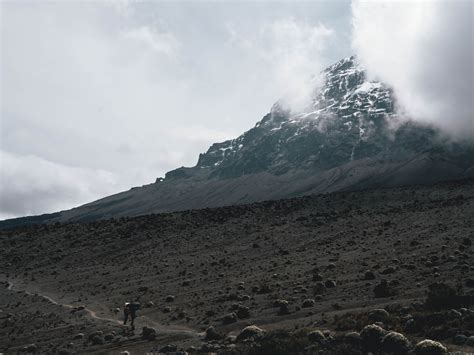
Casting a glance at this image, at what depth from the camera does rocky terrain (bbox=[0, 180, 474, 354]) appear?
1163 inches

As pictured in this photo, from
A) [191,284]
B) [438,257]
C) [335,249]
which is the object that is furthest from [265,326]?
[335,249]

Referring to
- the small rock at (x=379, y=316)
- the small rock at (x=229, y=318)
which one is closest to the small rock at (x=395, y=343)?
the small rock at (x=379, y=316)

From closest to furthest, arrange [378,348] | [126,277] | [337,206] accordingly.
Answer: [378,348], [126,277], [337,206]

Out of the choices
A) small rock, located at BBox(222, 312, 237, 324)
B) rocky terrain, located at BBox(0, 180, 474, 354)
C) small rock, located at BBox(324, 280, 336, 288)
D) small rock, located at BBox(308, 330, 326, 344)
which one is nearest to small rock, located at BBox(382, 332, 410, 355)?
rocky terrain, located at BBox(0, 180, 474, 354)

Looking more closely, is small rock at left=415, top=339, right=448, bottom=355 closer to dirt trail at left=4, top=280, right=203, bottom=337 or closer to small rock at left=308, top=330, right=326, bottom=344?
small rock at left=308, top=330, right=326, bottom=344

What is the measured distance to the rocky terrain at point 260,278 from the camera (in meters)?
29.5

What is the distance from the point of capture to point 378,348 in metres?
24.9

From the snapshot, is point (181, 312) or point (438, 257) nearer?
point (181, 312)

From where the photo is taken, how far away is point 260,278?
182 feet

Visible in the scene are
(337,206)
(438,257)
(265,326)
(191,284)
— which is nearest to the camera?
(265,326)

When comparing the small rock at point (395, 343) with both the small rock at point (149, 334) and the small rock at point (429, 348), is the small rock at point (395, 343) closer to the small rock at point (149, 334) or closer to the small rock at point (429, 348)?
the small rock at point (429, 348)

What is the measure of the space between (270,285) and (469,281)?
60.8 ft

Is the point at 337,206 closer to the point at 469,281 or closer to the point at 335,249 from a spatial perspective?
the point at 335,249

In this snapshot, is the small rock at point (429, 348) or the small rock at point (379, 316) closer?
the small rock at point (429, 348)
